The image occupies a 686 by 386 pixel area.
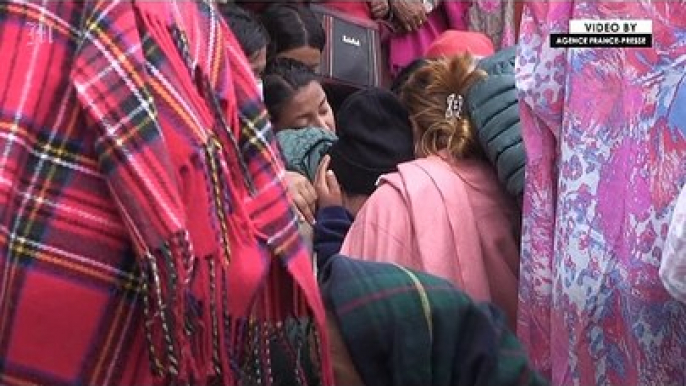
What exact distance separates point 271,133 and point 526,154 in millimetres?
758

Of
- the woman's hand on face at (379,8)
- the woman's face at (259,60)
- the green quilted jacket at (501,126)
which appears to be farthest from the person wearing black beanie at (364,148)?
the woman's hand on face at (379,8)

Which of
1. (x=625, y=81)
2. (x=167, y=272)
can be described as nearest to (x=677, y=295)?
(x=625, y=81)

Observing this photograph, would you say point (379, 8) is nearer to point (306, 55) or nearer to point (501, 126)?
point (306, 55)

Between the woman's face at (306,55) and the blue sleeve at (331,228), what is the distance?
32.1 inches

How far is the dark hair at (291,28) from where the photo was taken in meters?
2.76

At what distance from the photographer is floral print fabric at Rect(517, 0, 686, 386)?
152cm

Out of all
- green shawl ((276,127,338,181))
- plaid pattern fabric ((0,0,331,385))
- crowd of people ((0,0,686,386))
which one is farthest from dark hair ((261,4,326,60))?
plaid pattern fabric ((0,0,331,385))

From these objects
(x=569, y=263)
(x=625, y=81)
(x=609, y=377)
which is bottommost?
(x=609, y=377)

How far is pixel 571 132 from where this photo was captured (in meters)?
1.62

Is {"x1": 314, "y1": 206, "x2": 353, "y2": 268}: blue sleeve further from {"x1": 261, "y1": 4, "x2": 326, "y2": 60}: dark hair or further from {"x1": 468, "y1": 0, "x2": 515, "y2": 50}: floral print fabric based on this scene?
{"x1": 468, "y1": 0, "x2": 515, "y2": 50}: floral print fabric

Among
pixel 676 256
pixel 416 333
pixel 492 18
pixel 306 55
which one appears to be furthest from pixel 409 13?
pixel 416 333

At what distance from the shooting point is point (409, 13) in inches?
118

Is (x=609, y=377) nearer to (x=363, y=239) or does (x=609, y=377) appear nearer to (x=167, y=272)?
(x=363, y=239)

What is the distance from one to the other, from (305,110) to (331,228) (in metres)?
0.72
